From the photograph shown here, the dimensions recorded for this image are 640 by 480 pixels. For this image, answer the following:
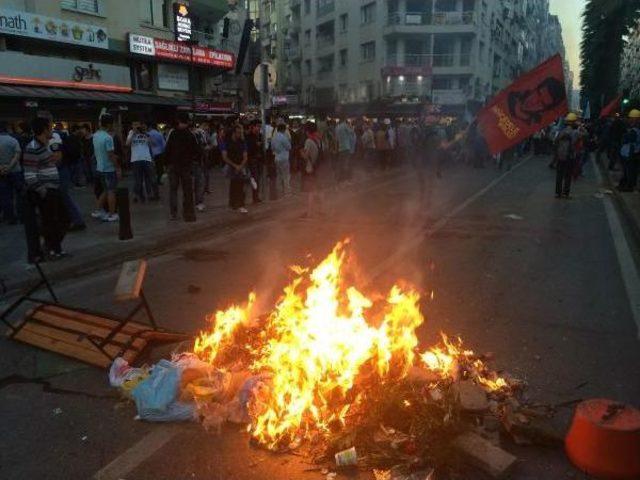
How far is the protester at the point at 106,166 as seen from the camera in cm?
1040

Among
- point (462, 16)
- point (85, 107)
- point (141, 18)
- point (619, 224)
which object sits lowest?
point (619, 224)

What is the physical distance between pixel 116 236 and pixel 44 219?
1.84 meters

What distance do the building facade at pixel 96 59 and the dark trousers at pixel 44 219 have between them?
11105 millimetres

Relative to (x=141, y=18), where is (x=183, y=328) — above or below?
below

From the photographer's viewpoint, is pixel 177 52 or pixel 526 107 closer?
pixel 526 107

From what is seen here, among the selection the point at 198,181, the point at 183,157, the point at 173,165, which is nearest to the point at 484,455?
the point at 183,157

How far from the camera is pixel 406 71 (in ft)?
153

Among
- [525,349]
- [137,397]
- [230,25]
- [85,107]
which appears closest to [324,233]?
[525,349]

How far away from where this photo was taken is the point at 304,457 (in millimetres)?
3273

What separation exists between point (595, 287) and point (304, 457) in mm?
4900

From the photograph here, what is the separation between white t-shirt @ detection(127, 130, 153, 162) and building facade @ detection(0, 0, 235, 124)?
20.7 feet

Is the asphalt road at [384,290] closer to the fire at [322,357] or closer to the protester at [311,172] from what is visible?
the fire at [322,357]

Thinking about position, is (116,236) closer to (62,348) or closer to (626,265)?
(62,348)

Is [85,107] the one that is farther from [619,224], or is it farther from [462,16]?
[462,16]
